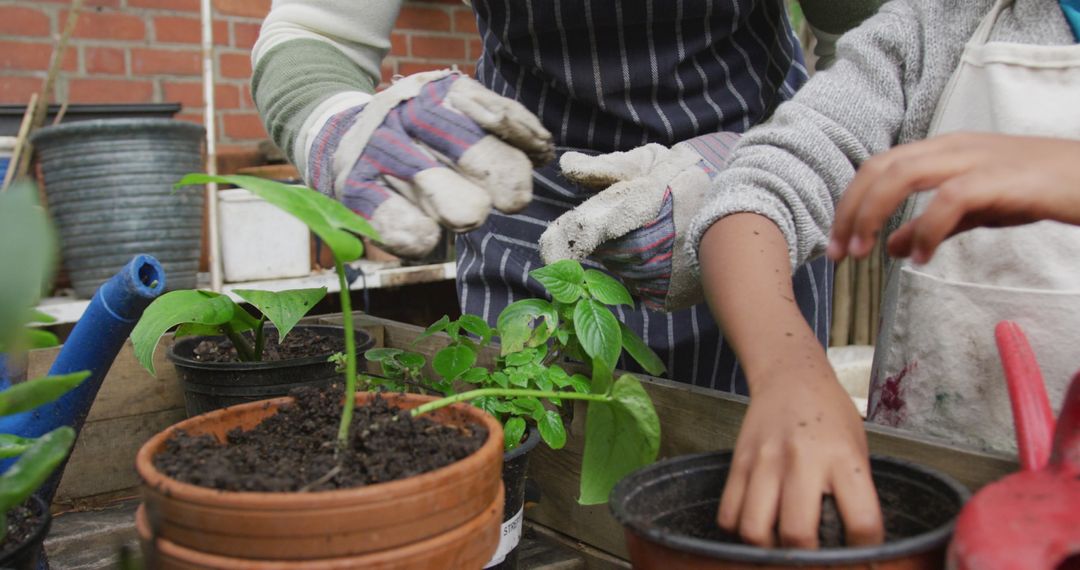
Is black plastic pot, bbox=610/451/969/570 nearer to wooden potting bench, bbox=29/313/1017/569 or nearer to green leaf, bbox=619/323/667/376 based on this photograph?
wooden potting bench, bbox=29/313/1017/569

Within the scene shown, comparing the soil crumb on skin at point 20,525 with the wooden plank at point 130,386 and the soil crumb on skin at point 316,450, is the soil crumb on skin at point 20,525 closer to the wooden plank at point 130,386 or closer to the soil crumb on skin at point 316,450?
the soil crumb on skin at point 316,450

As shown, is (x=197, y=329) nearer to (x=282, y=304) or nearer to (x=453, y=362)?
(x=282, y=304)

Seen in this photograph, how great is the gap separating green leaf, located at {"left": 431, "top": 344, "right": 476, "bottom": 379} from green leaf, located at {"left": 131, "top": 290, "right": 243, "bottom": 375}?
0.25 m

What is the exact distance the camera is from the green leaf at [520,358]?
0.91 m

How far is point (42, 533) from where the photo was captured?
60 cm

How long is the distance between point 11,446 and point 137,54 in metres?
2.14

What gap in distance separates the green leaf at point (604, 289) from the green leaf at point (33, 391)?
0.52 m

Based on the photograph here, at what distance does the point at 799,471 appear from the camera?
0.53 metres

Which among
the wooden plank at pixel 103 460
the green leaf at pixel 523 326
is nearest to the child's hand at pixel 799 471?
the green leaf at pixel 523 326

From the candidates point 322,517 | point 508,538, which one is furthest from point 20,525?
point 508,538

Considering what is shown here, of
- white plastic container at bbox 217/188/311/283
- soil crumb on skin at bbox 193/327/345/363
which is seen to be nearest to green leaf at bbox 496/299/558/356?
soil crumb on skin at bbox 193/327/345/363

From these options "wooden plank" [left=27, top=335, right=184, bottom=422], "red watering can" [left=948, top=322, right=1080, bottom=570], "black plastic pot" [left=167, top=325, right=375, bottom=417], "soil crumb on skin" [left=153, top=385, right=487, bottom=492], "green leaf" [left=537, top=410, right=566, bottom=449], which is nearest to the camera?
"red watering can" [left=948, top=322, right=1080, bottom=570]

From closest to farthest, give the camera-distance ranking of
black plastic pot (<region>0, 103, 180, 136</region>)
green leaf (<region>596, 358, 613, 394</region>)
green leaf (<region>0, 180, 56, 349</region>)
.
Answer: green leaf (<region>0, 180, 56, 349</region>) < green leaf (<region>596, 358, 613, 394</region>) < black plastic pot (<region>0, 103, 180, 136</region>)

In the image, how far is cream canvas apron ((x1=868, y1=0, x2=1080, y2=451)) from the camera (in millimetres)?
832
